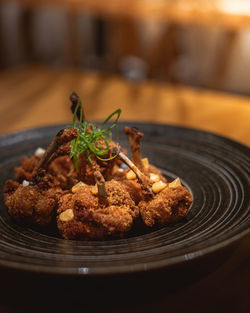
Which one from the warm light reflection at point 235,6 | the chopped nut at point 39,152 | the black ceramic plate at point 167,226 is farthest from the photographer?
the warm light reflection at point 235,6

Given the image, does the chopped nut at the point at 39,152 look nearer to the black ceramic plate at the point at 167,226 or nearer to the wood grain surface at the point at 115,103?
the black ceramic plate at the point at 167,226

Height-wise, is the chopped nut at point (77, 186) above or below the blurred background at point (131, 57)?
above

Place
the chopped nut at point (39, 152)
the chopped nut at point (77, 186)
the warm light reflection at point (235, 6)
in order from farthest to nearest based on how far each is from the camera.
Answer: the warm light reflection at point (235, 6) < the chopped nut at point (39, 152) < the chopped nut at point (77, 186)

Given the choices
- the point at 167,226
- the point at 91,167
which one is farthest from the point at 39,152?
the point at 167,226

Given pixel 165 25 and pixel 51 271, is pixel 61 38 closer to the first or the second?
pixel 165 25

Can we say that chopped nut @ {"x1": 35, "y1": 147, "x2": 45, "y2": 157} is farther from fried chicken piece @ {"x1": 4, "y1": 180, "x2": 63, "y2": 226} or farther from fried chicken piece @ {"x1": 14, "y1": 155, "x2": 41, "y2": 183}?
fried chicken piece @ {"x1": 4, "y1": 180, "x2": 63, "y2": 226}

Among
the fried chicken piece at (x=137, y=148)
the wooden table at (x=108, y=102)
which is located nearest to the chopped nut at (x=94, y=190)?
the fried chicken piece at (x=137, y=148)

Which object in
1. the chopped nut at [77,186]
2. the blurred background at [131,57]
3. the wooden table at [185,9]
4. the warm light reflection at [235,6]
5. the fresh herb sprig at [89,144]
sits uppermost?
the warm light reflection at [235,6]

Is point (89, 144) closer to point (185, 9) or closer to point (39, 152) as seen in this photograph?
point (39, 152)
